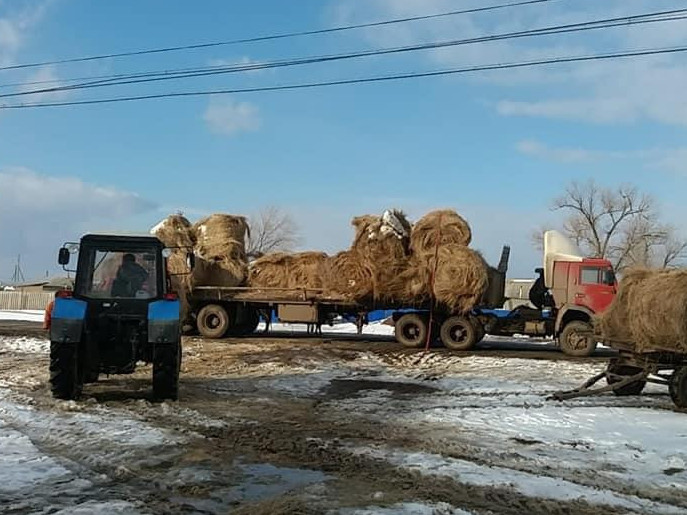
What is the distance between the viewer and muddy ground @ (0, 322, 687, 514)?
641cm

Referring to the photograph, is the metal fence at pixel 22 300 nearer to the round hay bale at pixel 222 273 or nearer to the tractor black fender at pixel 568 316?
the round hay bale at pixel 222 273

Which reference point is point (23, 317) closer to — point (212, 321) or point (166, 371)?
point (212, 321)

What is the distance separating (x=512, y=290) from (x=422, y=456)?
34.5m

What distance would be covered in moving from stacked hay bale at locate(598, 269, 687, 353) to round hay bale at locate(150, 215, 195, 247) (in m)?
16.3

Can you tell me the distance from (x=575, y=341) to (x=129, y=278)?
46.3ft

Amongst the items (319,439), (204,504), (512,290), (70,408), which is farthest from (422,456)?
(512,290)

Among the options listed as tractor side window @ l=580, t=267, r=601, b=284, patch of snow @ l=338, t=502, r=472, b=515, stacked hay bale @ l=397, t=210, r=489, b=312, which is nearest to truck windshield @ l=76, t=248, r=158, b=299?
patch of snow @ l=338, t=502, r=472, b=515

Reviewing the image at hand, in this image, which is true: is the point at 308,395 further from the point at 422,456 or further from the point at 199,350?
the point at 199,350

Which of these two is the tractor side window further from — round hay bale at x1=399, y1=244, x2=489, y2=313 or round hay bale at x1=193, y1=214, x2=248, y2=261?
round hay bale at x1=193, y1=214, x2=248, y2=261

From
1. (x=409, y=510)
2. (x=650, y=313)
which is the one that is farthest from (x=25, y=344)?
(x=409, y=510)

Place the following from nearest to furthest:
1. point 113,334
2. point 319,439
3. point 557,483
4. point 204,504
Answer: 1. point 204,504
2. point 557,483
3. point 319,439
4. point 113,334

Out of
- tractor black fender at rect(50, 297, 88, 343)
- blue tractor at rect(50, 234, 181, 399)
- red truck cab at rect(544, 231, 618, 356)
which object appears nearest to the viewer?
tractor black fender at rect(50, 297, 88, 343)

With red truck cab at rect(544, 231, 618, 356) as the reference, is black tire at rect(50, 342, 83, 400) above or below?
below

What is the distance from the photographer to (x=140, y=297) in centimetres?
1184
